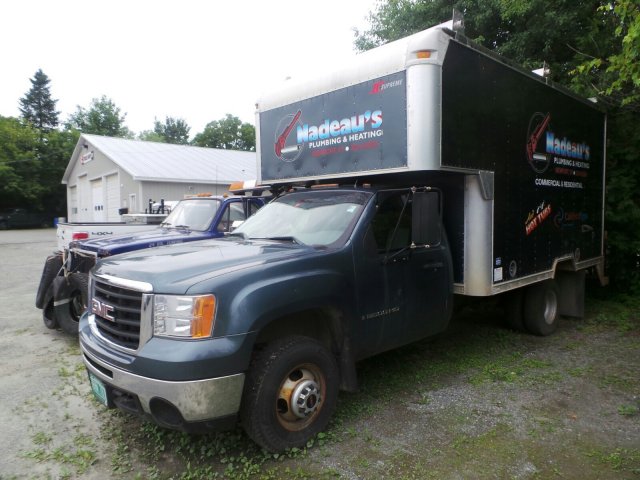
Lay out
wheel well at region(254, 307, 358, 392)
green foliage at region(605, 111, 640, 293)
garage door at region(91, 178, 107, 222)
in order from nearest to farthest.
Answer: wheel well at region(254, 307, 358, 392) < green foliage at region(605, 111, 640, 293) < garage door at region(91, 178, 107, 222)

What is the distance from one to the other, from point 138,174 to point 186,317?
21926 mm

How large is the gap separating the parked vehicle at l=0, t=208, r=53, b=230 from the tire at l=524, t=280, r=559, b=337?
40.0m

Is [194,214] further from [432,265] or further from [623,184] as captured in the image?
[623,184]

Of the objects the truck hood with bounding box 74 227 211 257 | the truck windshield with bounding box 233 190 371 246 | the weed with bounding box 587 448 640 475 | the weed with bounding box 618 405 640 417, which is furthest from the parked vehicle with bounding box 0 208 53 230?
the weed with bounding box 587 448 640 475

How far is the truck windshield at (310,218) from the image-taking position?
4023mm

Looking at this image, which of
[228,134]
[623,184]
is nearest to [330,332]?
[623,184]

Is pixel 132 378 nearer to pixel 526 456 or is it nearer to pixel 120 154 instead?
pixel 526 456

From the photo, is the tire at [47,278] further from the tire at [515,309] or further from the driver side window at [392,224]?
the tire at [515,309]

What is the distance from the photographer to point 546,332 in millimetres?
6258

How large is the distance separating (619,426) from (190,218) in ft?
20.5

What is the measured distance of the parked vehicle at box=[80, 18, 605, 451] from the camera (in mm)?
3016

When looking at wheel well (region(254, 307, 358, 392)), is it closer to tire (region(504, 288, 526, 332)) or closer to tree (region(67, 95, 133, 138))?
tire (region(504, 288, 526, 332))

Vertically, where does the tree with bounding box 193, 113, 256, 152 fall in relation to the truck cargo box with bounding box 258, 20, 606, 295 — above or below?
above

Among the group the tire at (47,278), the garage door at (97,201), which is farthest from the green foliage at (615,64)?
the garage door at (97,201)
